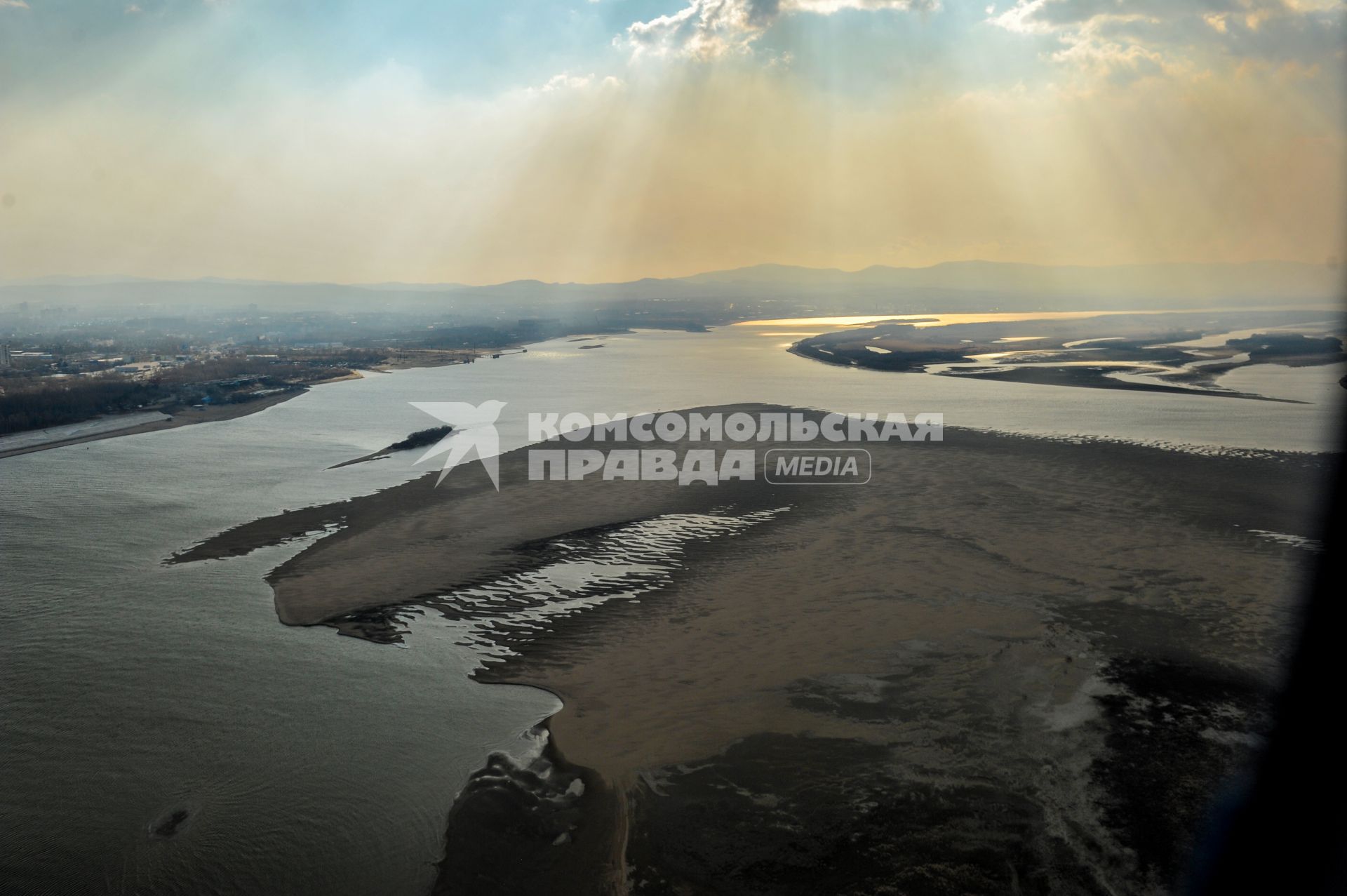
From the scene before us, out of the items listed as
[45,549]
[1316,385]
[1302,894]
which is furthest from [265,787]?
[1316,385]

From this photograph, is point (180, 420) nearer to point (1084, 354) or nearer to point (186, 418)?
point (186, 418)

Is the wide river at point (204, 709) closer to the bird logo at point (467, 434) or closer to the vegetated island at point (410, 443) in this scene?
the vegetated island at point (410, 443)

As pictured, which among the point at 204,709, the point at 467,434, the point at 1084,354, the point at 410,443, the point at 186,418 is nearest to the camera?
the point at 204,709

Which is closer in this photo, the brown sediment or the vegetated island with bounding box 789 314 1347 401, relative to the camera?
the brown sediment

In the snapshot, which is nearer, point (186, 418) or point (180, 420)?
point (180, 420)

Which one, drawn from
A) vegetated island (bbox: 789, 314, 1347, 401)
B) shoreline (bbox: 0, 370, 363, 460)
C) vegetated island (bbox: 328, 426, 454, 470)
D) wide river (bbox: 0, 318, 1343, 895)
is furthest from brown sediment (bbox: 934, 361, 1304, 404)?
shoreline (bbox: 0, 370, 363, 460)

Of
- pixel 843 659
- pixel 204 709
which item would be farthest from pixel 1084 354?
pixel 204 709

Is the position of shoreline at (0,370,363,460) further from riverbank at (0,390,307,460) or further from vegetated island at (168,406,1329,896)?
vegetated island at (168,406,1329,896)

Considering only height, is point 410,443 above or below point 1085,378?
below
